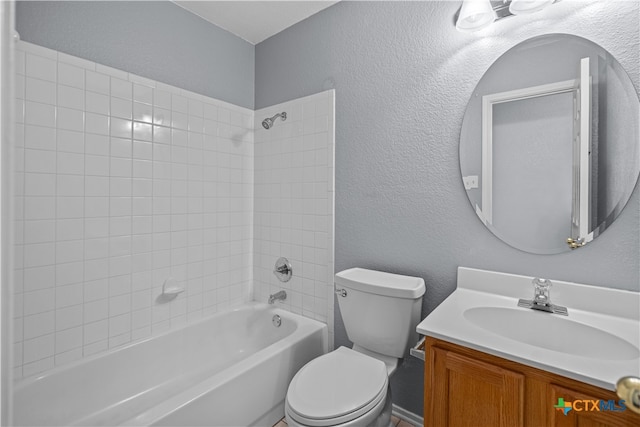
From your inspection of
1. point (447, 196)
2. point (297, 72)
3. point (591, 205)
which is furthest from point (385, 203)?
point (297, 72)

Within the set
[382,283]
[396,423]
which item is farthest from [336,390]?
[396,423]

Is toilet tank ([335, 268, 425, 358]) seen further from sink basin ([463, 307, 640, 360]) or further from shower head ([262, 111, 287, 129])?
shower head ([262, 111, 287, 129])

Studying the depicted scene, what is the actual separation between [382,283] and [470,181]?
2.08 ft

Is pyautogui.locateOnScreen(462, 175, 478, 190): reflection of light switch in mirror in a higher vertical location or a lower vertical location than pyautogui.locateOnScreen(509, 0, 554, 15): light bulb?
lower

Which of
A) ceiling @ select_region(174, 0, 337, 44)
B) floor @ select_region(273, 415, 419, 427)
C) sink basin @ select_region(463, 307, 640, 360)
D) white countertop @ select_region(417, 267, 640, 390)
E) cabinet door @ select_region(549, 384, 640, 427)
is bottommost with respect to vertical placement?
floor @ select_region(273, 415, 419, 427)

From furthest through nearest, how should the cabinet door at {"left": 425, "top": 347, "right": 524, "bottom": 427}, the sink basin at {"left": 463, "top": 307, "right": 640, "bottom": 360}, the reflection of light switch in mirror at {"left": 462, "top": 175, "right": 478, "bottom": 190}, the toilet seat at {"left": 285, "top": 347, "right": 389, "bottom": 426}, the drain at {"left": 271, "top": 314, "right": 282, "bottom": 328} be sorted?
the drain at {"left": 271, "top": 314, "right": 282, "bottom": 328} → the reflection of light switch in mirror at {"left": 462, "top": 175, "right": 478, "bottom": 190} → the toilet seat at {"left": 285, "top": 347, "right": 389, "bottom": 426} → the sink basin at {"left": 463, "top": 307, "right": 640, "bottom": 360} → the cabinet door at {"left": 425, "top": 347, "right": 524, "bottom": 427}

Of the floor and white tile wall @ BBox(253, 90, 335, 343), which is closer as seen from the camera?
the floor

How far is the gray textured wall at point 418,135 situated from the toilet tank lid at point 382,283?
0.31ft

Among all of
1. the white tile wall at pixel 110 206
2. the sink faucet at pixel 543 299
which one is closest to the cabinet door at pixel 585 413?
the sink faucet at pixel 543 299

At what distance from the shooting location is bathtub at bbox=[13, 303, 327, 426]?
133 cm

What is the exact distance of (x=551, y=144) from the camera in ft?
4.12

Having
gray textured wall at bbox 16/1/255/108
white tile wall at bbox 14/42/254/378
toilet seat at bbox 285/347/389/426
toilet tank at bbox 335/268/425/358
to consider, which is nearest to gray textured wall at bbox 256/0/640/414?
toilet tank at bbox 335/268/425/358

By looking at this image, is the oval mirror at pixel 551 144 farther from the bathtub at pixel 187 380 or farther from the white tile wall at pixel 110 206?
the white tile wall at pixel 110 206

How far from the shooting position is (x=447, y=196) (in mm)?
1508
